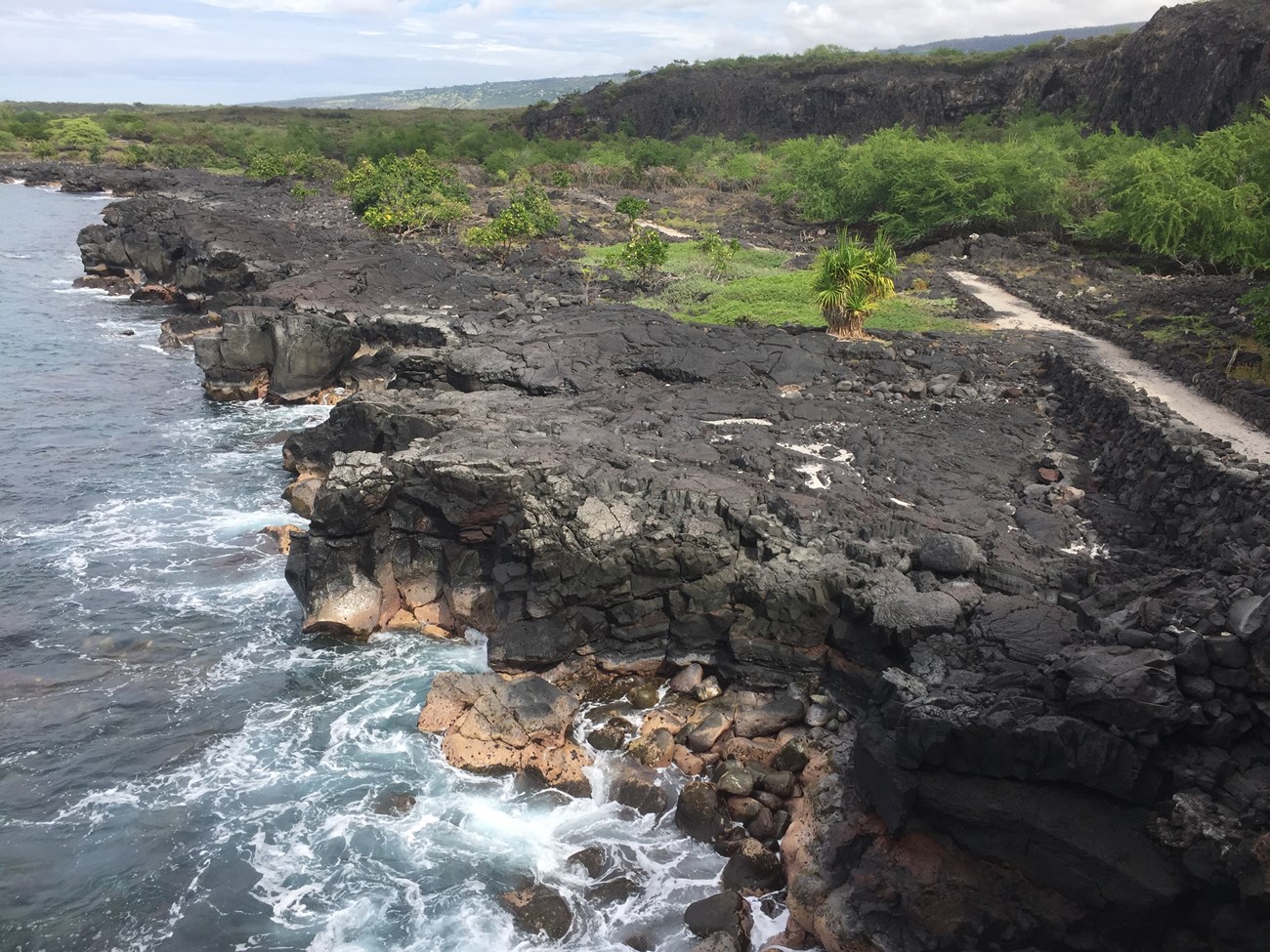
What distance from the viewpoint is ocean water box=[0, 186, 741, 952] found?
14.0 m

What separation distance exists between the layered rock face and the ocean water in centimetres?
7078

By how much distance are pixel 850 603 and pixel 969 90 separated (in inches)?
3971

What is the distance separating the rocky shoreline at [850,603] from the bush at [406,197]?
91.1ft

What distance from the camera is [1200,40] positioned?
70.5 meters

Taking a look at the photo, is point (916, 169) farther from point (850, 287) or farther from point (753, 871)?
point (753, 871)

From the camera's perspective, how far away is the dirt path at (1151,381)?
22.1m

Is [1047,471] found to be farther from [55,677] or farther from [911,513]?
[55,677]

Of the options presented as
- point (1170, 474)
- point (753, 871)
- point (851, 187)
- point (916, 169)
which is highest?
point (916, 169)

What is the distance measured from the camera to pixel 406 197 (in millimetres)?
59781

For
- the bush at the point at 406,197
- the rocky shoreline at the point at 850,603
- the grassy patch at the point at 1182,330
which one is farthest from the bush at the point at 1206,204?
the bush at the point at 406,197

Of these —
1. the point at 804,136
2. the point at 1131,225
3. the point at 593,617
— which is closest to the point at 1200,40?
the point at 1131,225

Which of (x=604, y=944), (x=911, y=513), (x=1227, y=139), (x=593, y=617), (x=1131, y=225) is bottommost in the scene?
(x=604, y=944)

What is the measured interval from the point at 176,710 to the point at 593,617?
8536mm

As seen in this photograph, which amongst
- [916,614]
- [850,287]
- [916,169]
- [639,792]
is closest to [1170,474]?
[916,614]
